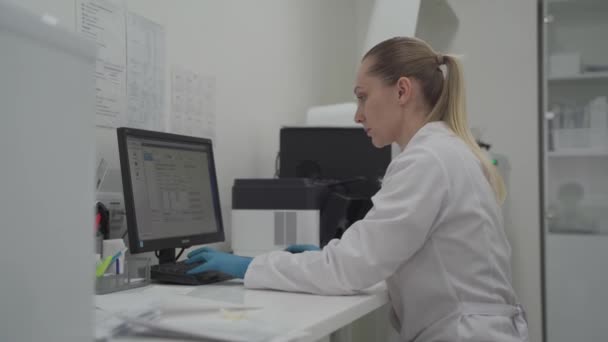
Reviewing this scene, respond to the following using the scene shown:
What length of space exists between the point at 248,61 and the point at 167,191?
0.96 metres

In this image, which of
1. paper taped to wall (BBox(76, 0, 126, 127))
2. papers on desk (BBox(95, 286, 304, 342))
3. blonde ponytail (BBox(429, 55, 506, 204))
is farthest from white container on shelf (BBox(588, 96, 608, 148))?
papers on desk (BBox(95, 286, 304, 342))

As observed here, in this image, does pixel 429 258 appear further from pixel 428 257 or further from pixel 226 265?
pixel 226 265

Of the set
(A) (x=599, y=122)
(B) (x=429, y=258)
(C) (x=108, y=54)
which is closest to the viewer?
(B) (x=429, y=258)

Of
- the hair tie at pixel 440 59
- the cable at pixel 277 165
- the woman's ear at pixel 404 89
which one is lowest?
the cable at pixel 277 165

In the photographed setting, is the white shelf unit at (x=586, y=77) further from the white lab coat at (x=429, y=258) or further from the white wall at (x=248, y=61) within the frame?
the white lab coat at (x=429, y=258)

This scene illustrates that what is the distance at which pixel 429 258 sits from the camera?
132 cm

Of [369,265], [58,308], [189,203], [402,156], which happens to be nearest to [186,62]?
[189,203]

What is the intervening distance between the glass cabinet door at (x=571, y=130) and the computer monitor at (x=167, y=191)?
209 centimetres

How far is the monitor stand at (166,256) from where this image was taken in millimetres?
1604

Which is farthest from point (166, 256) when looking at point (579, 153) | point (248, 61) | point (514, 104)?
point (579, 153)

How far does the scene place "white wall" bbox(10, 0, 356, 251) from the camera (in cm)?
188

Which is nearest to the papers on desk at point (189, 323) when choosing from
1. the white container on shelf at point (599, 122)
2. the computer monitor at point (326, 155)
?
the computer monitor at point (326, 155)

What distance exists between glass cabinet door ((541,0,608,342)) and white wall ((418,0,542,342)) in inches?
2.5

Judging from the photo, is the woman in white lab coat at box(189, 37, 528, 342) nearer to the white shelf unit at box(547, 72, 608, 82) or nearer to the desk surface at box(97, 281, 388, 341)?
the desk surface at box(97, 281, 388, 341)
